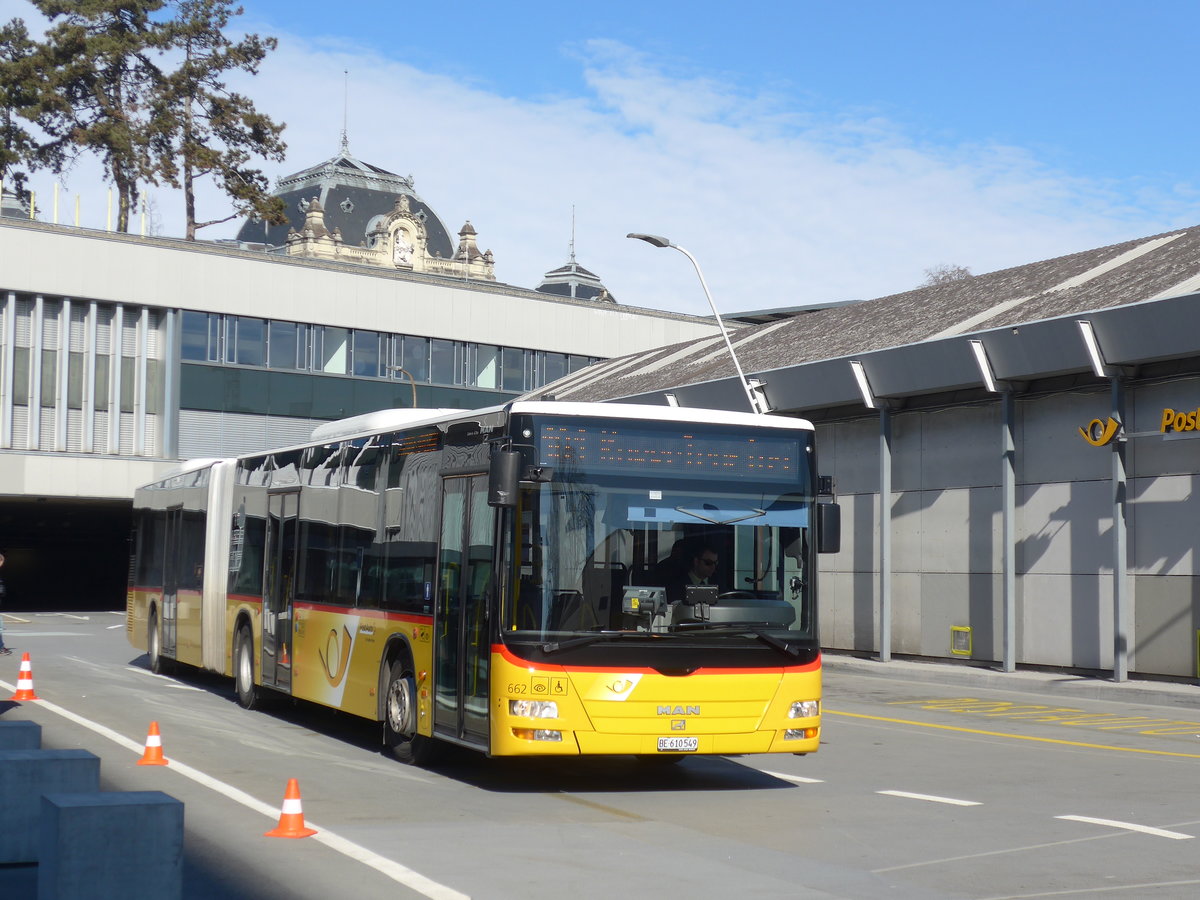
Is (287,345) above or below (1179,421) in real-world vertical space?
above

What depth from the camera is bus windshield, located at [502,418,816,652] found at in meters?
11.5

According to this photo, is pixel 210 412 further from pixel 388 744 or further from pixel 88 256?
pixel 388 744

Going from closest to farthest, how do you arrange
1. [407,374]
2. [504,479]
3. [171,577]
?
[504,479], [171,577], [407,374]

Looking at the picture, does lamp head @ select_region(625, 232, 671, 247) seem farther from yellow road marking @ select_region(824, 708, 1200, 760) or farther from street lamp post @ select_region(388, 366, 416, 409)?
street lamp post @ select_region(388, 366, 416, 409)

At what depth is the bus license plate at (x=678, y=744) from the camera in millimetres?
11562

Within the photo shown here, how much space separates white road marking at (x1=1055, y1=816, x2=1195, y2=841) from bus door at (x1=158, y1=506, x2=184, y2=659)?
1475 cm

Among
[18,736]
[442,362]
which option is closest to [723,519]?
[18,736]

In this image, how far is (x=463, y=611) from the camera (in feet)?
40.0

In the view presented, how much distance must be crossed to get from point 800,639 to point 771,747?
864 millimetres

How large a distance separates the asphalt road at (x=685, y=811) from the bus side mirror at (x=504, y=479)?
2.20 metres

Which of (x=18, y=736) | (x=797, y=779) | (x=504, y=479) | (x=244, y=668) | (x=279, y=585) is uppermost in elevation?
(x=504, y=479)

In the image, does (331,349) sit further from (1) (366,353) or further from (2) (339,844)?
(2) (339,844)

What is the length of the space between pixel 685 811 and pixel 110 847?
5.40m

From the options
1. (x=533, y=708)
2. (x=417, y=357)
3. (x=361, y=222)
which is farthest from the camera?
(x=361, y=222)
